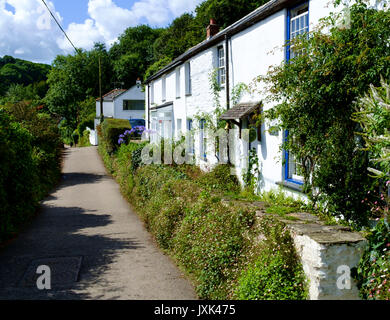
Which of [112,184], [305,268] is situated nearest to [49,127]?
[112,184]

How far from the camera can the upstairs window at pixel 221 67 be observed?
1501 cm

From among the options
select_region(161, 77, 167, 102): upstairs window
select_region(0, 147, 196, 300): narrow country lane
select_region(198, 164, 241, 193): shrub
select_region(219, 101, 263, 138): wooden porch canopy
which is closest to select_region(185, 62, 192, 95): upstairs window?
select_region(161, 77, 167, 102): upstairs window

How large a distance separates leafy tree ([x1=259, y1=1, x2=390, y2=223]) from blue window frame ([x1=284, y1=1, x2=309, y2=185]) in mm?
1652

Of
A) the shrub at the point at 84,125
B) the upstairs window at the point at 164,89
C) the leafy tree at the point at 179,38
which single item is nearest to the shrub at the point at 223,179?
the upstairs window at the point at 164,89

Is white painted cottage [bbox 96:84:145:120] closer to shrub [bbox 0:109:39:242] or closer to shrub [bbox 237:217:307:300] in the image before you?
shrub [bbox 0:109:39:242]

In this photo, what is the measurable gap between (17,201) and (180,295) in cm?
621

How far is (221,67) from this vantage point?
15.1m

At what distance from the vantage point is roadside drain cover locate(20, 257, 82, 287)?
7094 millimetres

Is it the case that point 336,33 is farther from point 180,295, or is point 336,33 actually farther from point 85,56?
Answer: point 85,56

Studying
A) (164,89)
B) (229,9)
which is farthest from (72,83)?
(164,89)

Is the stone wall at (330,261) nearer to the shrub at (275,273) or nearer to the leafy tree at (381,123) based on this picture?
the shrub at (275,273)

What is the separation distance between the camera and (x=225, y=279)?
667 centimetres

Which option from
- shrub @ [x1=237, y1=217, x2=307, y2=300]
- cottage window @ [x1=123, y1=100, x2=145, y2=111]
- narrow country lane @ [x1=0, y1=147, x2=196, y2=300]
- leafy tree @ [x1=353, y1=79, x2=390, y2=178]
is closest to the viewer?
leafy tree @ [x1=353, y1=79, x2=390, y2=178]

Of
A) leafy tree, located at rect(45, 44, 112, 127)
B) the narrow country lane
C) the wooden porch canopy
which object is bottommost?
the narrow country lane
